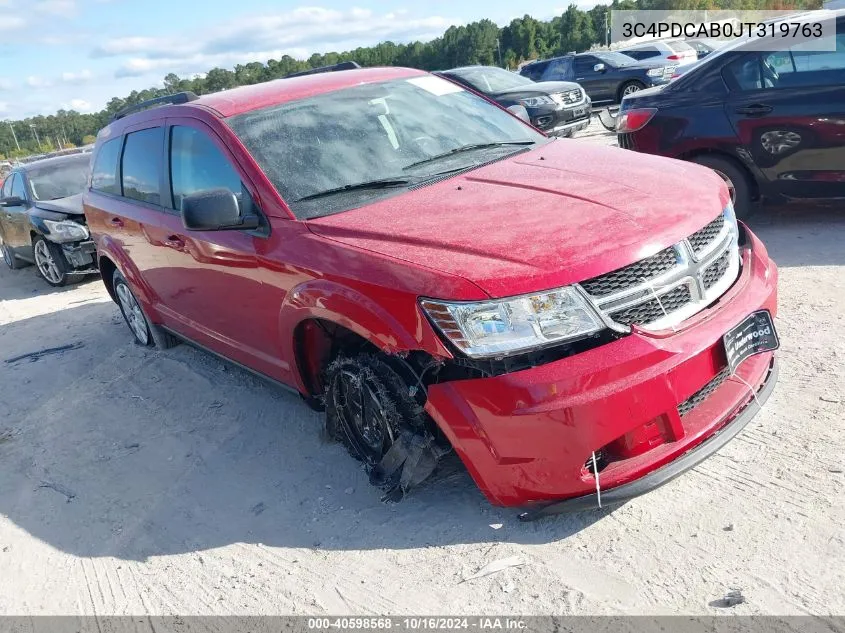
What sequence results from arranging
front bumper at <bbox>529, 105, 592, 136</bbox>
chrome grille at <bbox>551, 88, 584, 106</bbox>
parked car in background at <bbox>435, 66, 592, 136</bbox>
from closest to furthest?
front bumper at <bbox>529, 105, 592, 136</bbox> → parked car in background at <bbox>435, 66, 592, 136</bbox> → chrome grille at <bbox>551, 88, 584, 106</bbox>

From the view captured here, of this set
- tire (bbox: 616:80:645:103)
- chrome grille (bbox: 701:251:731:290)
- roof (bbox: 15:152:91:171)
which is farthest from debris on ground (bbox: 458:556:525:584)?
tire (bbox: 616:80:645:103)

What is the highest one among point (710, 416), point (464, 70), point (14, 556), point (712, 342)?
point (464, 70)

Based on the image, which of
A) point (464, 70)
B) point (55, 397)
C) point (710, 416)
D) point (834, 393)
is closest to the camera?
point (710, 416)

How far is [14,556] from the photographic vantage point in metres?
3.52

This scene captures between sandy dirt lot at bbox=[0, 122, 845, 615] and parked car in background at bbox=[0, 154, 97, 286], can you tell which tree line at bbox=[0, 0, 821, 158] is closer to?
parked car in background at bbox=[0, 154, 97, 286]

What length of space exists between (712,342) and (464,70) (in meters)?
12.4

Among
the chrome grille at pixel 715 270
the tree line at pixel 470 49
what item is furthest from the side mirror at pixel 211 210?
the tree line at pixel 470 49

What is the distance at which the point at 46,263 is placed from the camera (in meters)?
9.63

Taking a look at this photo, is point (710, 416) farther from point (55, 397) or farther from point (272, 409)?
point (55, 397)

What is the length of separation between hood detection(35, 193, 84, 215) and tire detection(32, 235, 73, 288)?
42cm

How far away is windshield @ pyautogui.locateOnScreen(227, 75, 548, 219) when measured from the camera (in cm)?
349

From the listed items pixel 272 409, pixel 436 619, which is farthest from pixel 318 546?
pixel 272 409

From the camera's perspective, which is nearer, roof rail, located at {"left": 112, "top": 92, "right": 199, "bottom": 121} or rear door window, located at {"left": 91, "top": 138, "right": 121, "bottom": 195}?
roof rail, located at {"left": 112, "top": 92, "right": 199, "bottom": 121}

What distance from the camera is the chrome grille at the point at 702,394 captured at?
2.83 metres
